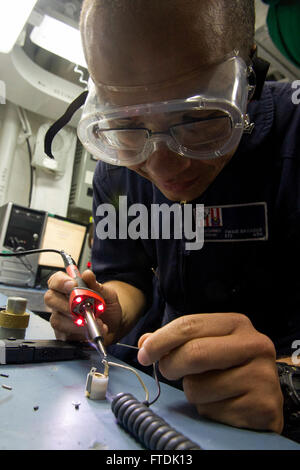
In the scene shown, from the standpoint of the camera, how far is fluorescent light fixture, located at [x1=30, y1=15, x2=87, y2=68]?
2393 millimetres

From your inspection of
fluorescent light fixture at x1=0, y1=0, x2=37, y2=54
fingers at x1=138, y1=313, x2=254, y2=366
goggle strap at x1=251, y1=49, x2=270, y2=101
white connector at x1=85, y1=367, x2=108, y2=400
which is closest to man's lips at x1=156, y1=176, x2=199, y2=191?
goggle strap at x1=251, y1=49, x2=270, y2=101

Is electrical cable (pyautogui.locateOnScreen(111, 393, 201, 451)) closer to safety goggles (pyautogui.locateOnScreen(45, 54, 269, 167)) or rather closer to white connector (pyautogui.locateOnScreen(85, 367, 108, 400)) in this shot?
white connector (pyautogui.locateOnScreen(85, 367, 108, 400))

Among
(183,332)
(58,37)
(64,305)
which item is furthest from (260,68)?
(58,37)

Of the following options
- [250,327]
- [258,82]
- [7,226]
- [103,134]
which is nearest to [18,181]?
[7,226]

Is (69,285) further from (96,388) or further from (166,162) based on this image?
(166,162)

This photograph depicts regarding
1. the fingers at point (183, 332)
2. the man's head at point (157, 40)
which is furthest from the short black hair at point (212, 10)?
the fingers at point (183, 332)

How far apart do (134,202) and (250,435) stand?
0.98 m

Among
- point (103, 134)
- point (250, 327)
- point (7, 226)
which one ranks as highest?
point (103, 134)

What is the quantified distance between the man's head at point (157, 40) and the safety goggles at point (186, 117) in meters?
0.02

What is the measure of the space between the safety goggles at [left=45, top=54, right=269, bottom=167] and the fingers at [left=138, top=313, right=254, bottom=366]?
16.5 inches

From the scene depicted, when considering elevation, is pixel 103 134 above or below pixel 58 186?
below

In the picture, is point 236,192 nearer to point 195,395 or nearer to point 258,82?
point 258,82
